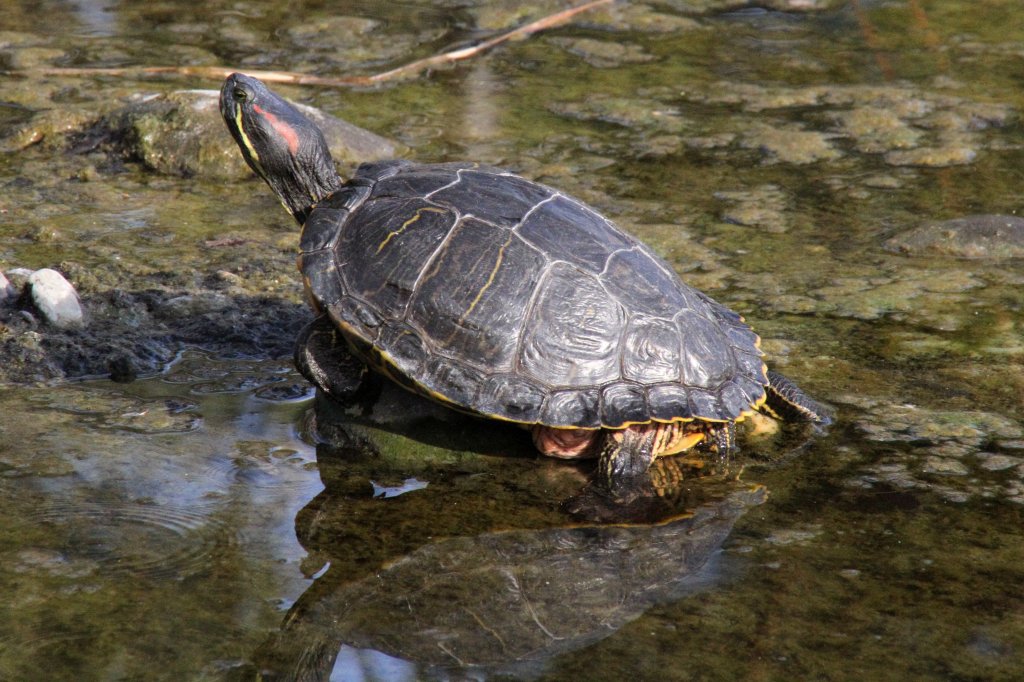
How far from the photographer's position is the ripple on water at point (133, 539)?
311 cm

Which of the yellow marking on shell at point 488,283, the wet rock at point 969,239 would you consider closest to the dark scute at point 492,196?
the yellow marking on shell at point 488,283

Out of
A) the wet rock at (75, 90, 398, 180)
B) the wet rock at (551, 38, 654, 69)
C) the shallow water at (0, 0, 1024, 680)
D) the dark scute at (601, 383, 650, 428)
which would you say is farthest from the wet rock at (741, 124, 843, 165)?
the dark scute at (601, 383, 650, 428)

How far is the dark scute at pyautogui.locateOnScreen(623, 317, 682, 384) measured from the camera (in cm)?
374

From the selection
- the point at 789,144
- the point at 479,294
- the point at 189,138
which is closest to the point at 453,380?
the point at 479,294

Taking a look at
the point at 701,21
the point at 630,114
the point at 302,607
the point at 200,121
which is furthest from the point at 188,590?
the point at 701,21

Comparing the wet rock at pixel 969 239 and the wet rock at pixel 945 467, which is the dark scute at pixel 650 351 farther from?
the wet rock at pixel 969 239

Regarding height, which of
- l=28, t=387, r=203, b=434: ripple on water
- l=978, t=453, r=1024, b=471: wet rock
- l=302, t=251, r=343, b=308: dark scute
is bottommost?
l=978, t=453, r=1024, b=471: wet rock

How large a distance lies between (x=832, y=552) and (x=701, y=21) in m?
7.00

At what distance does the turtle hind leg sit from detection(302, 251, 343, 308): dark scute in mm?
1626

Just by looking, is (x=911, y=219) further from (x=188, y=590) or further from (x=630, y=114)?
(x=188, y=590)

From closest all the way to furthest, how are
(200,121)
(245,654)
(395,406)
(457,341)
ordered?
(245,654)
(457,341)
(395,406)
(200,121)

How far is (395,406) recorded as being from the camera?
4.03 meters

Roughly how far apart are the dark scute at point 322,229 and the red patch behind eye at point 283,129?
1.25 feet

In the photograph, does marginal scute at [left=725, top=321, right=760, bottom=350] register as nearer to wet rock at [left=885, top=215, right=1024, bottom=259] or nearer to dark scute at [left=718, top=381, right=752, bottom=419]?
dark scute at [left=718, top=381, right=752, bottom=419]
